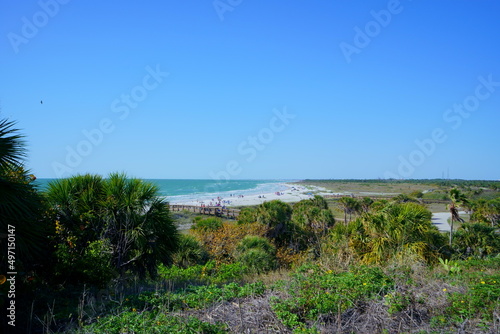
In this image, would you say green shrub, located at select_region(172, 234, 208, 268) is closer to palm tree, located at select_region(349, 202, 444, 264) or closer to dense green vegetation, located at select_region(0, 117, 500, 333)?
dense green vegetation, located at select_region(0, 117, 500, 333)

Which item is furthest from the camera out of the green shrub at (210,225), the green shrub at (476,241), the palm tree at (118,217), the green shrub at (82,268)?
the green shrub at (210,225)

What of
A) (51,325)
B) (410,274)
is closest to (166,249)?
(51,325)

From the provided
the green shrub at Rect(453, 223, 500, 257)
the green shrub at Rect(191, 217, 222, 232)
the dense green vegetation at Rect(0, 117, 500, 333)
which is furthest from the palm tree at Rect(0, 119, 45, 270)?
the green shrub at Rect(453, 223, 500, 257)

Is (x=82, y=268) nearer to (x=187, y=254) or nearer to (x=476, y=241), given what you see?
(x=187, y=254)

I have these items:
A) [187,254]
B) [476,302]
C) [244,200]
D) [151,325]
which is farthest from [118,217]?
[244,200]

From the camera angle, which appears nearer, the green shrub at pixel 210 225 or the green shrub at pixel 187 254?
the green shrub at pixel 187 254

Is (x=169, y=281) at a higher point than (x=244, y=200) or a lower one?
higher

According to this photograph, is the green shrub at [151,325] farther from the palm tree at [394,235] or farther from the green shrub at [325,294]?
the palm tree at [394,235]

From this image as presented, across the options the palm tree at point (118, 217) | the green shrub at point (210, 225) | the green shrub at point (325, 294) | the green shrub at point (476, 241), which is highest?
the palm tree at point (118, 217)

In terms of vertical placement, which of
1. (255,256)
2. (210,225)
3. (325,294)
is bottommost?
(255,256)

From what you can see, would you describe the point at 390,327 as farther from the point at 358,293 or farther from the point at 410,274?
the point at 410,274

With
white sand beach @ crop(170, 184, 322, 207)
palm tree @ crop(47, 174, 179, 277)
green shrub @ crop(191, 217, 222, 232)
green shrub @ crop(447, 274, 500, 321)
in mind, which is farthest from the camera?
white sand beach @ crop(170, 184, 322, 207)

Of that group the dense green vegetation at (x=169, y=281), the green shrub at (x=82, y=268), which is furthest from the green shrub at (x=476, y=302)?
the green shrub at (x=82, y=268)

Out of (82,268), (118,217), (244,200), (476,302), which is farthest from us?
(244,200)
